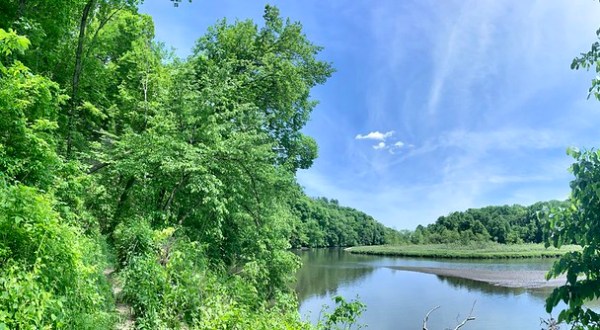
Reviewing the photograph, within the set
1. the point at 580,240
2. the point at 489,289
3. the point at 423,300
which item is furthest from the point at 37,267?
the point at 489,289

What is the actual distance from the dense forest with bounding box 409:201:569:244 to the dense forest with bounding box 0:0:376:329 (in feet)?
233

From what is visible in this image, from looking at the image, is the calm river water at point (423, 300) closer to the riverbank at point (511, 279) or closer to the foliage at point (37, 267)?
the riverbank at point (511, 279)

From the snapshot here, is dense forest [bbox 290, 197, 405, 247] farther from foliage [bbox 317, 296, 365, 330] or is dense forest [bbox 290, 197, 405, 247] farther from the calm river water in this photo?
foliage [bbox 317, 296, 365, 330]

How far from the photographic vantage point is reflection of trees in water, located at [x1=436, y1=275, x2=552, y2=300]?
24297 mm

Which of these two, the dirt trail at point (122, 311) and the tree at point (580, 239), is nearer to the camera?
the tree at point (580, 239)

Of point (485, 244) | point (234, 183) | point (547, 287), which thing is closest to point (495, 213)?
point (485, 244)

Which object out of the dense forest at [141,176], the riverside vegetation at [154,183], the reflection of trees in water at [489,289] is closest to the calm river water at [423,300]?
the reflection of trees in water at [489,289]

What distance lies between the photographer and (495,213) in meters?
95.2

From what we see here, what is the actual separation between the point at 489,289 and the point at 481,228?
62.1 metres

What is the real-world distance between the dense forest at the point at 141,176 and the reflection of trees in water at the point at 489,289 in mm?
17128

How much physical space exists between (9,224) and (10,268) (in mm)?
444

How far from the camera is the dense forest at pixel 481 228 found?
78500 mm

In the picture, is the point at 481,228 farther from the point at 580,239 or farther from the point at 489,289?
the point at 580,239

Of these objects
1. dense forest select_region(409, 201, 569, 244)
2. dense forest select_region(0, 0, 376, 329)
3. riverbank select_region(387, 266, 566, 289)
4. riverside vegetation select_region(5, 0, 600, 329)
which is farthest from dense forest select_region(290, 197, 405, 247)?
riverside vegetation select_region(5, 0, 600, 329)
